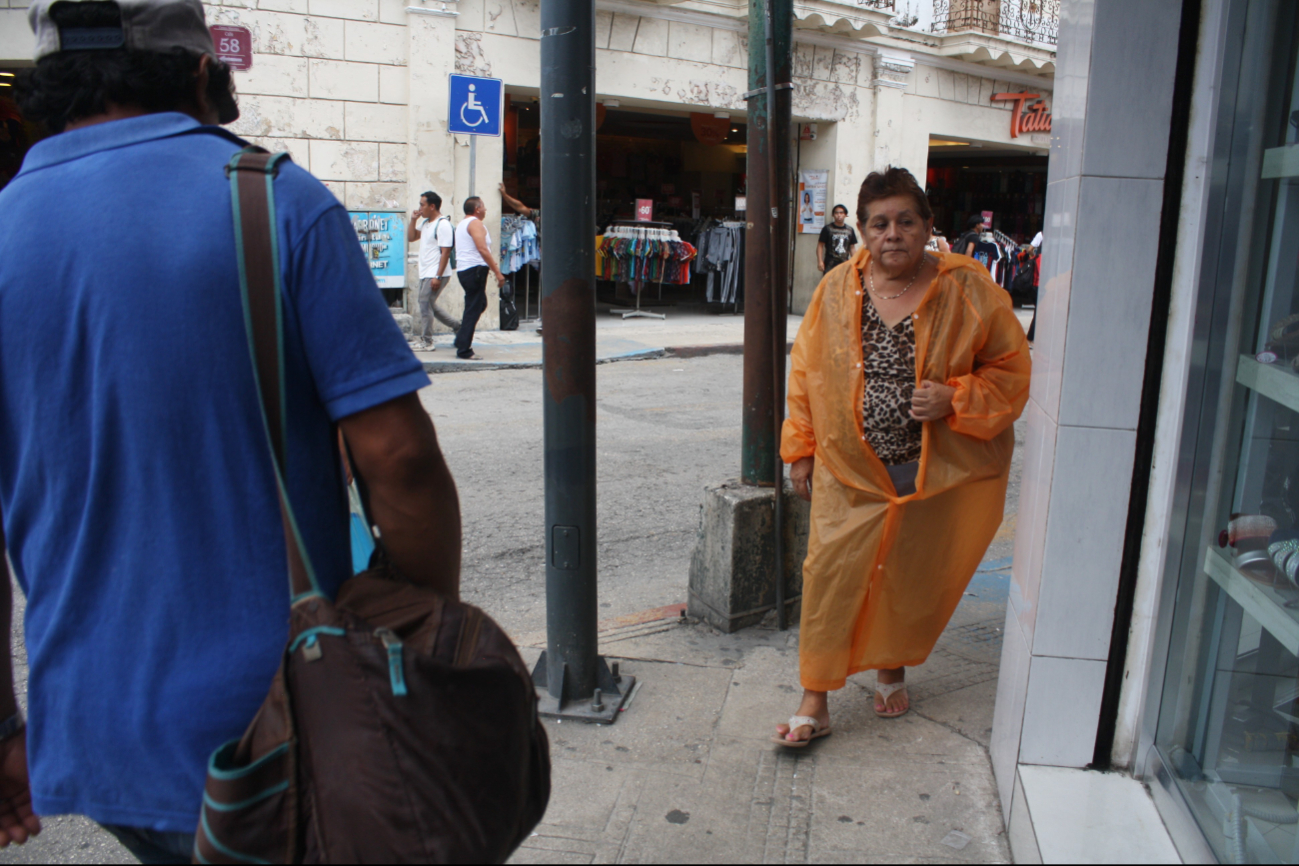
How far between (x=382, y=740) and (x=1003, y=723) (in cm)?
209

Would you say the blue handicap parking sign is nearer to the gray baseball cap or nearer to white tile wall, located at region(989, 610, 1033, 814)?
white tile wall, located at region(989, 610, 1033, 814)

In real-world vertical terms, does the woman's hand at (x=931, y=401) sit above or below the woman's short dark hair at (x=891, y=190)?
below

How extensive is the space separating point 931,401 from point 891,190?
0.67m

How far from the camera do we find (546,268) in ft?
10.4

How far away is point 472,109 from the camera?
11281 millimetres

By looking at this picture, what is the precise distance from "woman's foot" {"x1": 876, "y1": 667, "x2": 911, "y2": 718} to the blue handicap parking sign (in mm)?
9191

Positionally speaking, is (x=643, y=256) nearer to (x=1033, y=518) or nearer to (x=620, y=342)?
(x=620, y=342)

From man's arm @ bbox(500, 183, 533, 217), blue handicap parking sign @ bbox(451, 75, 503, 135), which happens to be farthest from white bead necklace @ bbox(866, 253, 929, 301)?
man's arm @ bbox(500, 183, 533, 217)

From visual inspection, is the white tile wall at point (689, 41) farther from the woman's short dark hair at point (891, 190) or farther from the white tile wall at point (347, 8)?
the woman's short dark hair at point (891, 190)

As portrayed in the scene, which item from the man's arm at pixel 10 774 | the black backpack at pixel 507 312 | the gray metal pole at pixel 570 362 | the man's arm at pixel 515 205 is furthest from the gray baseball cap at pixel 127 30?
the black backpack at pixel 507 312

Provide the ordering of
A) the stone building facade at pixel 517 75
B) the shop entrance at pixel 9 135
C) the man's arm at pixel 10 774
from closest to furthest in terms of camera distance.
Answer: the man's arm at pixel 10 774, the shop entrance at pixel 9 135, the stone building facade at pixel 517 75

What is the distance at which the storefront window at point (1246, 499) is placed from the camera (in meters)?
2.21

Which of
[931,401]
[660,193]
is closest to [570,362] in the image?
[931,401]

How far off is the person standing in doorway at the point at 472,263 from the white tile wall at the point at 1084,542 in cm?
1001
